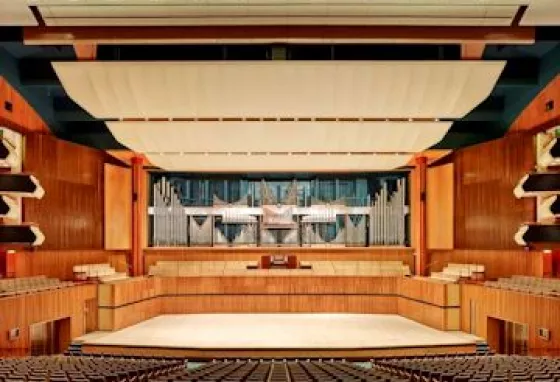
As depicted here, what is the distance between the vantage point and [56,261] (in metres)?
15.1

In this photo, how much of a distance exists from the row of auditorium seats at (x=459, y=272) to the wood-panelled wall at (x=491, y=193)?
0.46 meters

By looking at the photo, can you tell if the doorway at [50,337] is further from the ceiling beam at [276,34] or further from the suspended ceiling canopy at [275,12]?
the suspended ceiling canopy at [275,12]

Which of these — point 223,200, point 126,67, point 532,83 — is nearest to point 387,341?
point 532,83

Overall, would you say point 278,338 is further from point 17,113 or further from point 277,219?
point 17,113

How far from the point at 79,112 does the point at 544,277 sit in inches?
390

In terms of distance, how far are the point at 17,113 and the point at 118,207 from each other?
4651mm

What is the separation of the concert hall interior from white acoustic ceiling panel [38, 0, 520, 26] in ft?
0.14

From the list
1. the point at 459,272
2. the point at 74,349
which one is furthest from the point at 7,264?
the point at 459,272

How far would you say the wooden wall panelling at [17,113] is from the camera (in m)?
13.0

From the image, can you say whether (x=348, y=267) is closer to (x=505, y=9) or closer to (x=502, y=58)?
(x=502, y=58)

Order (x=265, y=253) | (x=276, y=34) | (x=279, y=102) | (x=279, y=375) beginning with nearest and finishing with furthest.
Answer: (x=279, y=375) → (x=276, y=34) → (x=279, y=102) → (x=265, y=253)

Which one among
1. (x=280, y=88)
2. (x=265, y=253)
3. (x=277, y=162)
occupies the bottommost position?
(x=265, y=253)

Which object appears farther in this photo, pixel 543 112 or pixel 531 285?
pixel 543 112

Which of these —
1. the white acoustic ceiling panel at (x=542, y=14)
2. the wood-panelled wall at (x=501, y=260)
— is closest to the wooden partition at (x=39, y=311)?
the wood-panelled wall at (x=501, y=260)
